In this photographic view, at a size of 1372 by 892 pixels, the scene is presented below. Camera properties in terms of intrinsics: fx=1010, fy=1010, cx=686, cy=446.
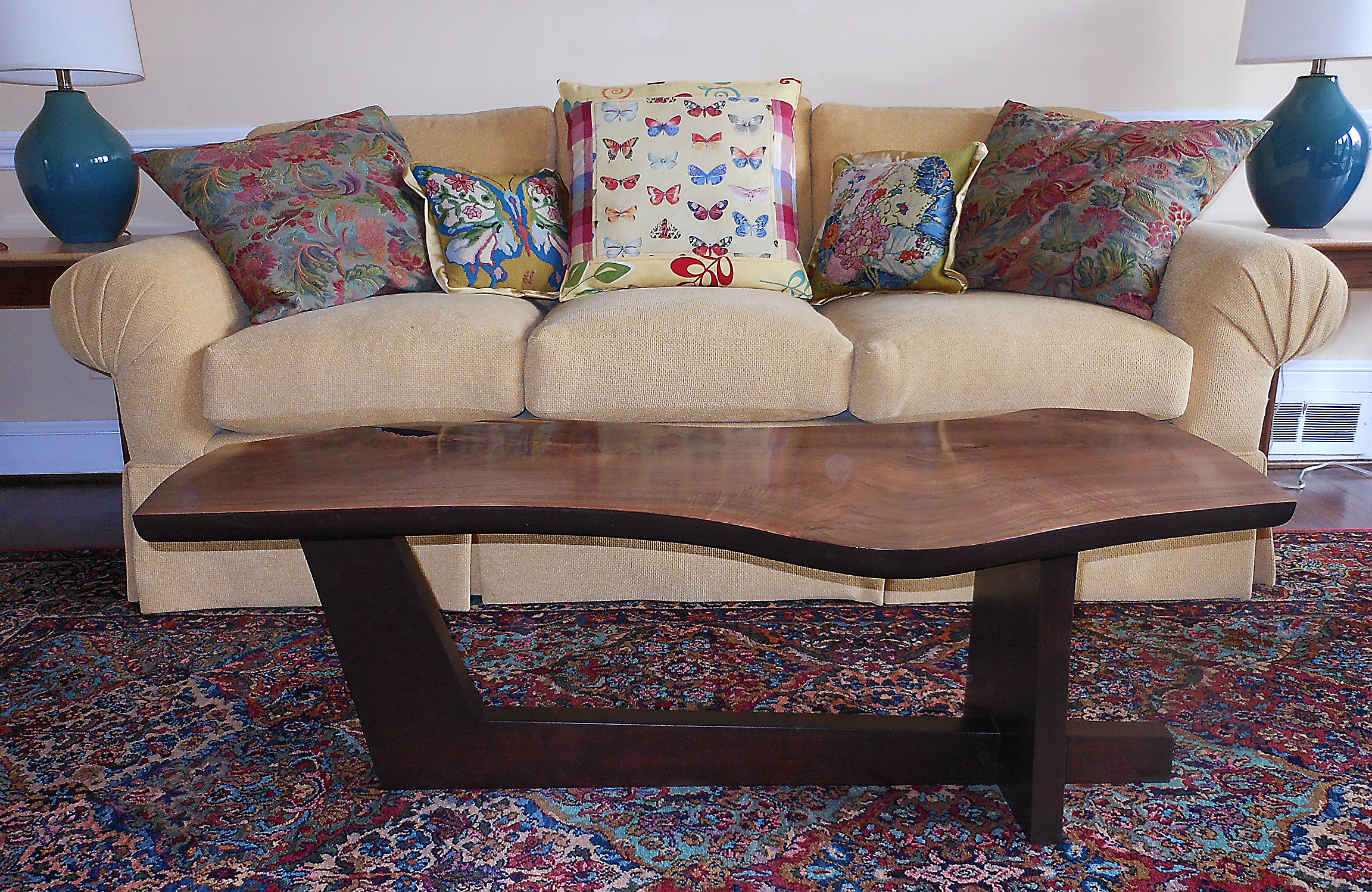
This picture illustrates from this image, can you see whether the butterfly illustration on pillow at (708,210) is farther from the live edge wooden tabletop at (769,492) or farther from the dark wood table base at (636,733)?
the dark wood table base at (636,733)

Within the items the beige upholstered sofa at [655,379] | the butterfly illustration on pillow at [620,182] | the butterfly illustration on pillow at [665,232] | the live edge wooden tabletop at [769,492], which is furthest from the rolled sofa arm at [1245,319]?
the butterfly illustration on pillow at [620,182]

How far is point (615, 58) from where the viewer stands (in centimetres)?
267

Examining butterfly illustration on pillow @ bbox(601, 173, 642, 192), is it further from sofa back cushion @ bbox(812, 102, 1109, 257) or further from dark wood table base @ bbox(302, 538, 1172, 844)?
dark wood table base @ bbox(302, 538, 1172, 844)

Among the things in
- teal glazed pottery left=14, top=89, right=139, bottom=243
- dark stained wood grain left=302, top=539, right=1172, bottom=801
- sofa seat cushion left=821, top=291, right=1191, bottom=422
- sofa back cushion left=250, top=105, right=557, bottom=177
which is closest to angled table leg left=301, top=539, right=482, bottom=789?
dark stained wood grain left=302, top=539, right=1172, bottom=801

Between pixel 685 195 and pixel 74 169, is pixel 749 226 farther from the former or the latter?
pixel 74 169

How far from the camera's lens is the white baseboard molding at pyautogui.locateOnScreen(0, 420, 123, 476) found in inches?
106

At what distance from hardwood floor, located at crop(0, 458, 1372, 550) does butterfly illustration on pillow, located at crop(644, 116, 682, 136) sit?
4.78 feet

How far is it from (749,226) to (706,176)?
0.15 metres

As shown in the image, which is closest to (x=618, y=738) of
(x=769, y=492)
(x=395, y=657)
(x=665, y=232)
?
(x=395, y=657)

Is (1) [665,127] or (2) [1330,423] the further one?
(2) [1330,423]

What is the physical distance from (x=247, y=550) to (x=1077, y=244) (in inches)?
64.3

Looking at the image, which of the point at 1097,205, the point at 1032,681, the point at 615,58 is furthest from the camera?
the point at 615,58

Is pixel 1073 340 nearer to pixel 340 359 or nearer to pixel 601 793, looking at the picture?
pixel 601 793

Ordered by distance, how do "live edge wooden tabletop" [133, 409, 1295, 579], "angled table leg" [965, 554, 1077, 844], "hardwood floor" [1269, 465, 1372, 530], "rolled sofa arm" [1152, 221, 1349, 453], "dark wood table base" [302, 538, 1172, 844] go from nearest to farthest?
"live edge wooden tabletop" [133, 409, 1295, 579] → "angled table leg" [965, 554, 1077, 844] → "dark wood table base" [302, 538, 1172, 844] → "rolled sofa arm" [1152, 221, 1349, 453] → "hardwood floor" [1269, 465, 1372, 530]
